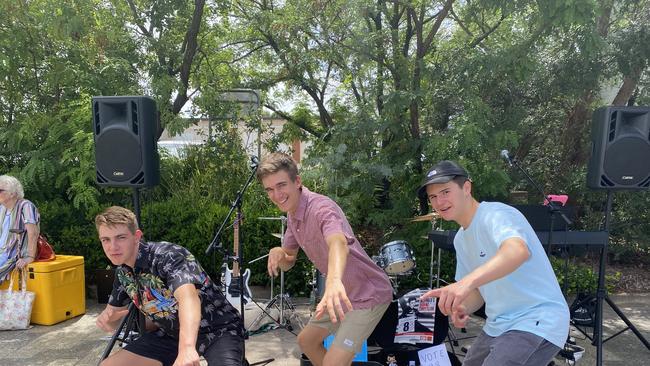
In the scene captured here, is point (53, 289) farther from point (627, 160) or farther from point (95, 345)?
point (627, 160)

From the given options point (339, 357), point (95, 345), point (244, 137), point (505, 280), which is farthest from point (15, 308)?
point (505, 280)

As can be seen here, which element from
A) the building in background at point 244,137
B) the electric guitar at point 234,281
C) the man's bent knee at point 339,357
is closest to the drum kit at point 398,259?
the electric guitar at point 234,281

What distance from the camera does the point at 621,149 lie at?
3.78m

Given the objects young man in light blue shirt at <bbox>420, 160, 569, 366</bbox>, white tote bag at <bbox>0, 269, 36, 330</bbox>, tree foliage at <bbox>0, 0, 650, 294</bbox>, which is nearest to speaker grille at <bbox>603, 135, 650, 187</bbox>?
tree foliage at <bbox>0, 0, 650, 294</bbox>

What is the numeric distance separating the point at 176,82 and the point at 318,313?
458 centimetres

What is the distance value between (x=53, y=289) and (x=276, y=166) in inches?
143

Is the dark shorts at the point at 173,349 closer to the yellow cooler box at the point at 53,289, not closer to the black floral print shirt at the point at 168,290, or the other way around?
the black floral print shirt at the point at 168,290

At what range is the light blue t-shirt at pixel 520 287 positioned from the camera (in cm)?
204

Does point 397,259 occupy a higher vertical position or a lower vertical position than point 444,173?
lower

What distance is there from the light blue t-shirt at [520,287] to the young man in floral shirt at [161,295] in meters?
1.31

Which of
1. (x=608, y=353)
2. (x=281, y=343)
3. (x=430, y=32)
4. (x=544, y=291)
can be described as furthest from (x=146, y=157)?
(x=608, y=353)

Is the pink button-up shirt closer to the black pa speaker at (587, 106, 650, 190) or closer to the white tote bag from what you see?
the black pa speaker at (587, 106, 650, 190)

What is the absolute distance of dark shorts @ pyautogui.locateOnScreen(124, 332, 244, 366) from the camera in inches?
98.9

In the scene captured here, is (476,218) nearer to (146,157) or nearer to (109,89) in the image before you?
(146,157)
